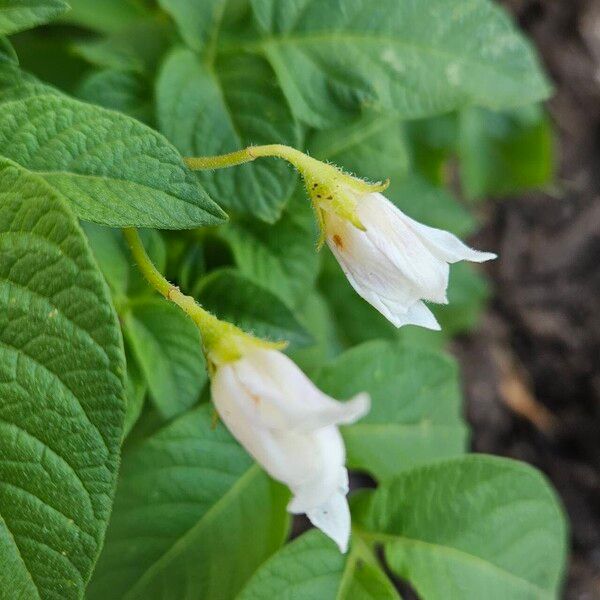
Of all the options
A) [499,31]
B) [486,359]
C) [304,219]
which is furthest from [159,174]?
[486,359]

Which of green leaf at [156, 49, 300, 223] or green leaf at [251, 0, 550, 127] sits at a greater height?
green leaf at [251, 0, 550, 127]

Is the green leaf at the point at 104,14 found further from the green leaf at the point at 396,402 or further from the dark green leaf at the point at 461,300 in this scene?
the dark green leaf at the point at 461,300

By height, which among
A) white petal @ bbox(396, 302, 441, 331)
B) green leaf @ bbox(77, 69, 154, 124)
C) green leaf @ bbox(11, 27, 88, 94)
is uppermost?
white petal @ bbox(396, 302, 441, 331)

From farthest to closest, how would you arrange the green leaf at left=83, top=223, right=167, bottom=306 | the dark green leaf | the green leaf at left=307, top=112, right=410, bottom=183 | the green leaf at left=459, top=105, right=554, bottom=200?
the green leaf at left=459, top=105, right=554, bottom=200 < the dark green leaf < the green leaf at left=307, top=112, right=410, bottom=183 < the green leaf at left=83, top=223, right=167, bottom=306

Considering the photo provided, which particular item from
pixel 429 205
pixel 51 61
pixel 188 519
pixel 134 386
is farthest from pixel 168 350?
pixel 429 205

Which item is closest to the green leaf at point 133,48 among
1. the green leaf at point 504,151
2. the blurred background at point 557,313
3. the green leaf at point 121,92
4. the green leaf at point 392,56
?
the green leaf at point 121,92

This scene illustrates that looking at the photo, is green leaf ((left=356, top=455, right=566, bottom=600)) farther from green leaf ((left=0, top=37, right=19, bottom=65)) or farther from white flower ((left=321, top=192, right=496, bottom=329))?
green leaf ((left=0, top=37, right=19, bottom=65))

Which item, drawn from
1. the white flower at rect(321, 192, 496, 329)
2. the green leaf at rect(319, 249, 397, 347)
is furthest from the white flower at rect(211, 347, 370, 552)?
the green leaf at rect(319, 249, 397, 347)
